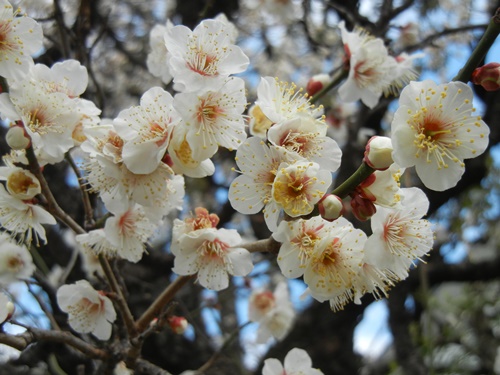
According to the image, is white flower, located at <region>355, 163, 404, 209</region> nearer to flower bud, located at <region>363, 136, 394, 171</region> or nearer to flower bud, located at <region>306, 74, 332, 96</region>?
flower bud, located at <region>363, 136, 394, 171</region>

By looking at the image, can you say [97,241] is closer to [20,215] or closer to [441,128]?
[20,215]

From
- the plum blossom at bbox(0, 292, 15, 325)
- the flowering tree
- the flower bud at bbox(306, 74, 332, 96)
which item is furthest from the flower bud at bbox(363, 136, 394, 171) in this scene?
the plum blossom at bbox(0, 292, 15, 325)

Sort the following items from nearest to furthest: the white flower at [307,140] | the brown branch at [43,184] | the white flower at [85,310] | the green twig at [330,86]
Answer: the white flower at [307,140], the brown branch at [43,184], the white flower at [85,310], the green twig at [330,86]

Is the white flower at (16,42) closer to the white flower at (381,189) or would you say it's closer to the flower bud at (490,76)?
the white flower at (381,189)

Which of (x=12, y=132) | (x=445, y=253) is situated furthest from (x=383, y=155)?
(x=445, y=253)

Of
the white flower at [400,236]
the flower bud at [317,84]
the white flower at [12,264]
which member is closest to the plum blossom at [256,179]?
the white flower at [400,236]

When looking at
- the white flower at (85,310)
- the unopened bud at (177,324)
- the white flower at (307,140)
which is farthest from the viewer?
the unopened bud at (177,324)

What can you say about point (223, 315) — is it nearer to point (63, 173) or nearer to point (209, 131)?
point (63, 173)
